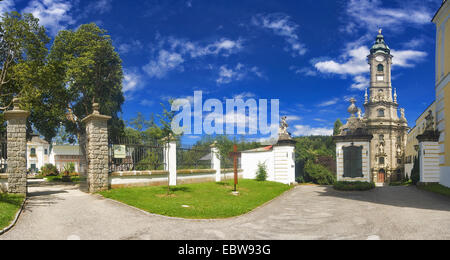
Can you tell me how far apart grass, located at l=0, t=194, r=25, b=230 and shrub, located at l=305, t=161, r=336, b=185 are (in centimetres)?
2334

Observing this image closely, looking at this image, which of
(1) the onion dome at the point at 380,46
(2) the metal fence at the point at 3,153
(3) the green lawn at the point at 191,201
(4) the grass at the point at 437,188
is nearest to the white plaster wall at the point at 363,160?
(4) the grass at the point at 437,188

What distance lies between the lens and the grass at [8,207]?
29.0 feet

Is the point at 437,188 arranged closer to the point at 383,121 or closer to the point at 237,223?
the point at 237,223

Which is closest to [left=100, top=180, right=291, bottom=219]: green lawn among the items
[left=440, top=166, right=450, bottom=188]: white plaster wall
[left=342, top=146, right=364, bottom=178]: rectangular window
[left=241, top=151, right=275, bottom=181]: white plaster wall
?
[left=241, top=151, right=275, bottom=181]: white plaster wall

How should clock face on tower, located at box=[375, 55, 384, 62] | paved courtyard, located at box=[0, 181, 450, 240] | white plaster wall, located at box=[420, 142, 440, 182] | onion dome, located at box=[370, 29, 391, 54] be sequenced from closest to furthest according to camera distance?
paved courtyard, located at box=[0, 181, 450, 240] → white plaster wall, located at box=[420, 142, 440, 182] → clock face on tower, located at box=[375, 55, 384, 62] → onion dome, located at box=[370, 29, 391, 54]

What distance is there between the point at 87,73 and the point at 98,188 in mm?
16209

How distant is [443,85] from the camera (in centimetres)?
2070

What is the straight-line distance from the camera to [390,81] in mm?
55969

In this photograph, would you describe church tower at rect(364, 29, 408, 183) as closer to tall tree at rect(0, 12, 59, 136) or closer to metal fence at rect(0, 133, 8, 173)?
tall tree at rect(0, 12, 59, 136)

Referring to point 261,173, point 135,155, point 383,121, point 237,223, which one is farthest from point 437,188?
point 383,121

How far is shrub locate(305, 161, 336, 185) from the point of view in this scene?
27986 mm

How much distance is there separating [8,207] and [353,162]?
2165 centimetres
